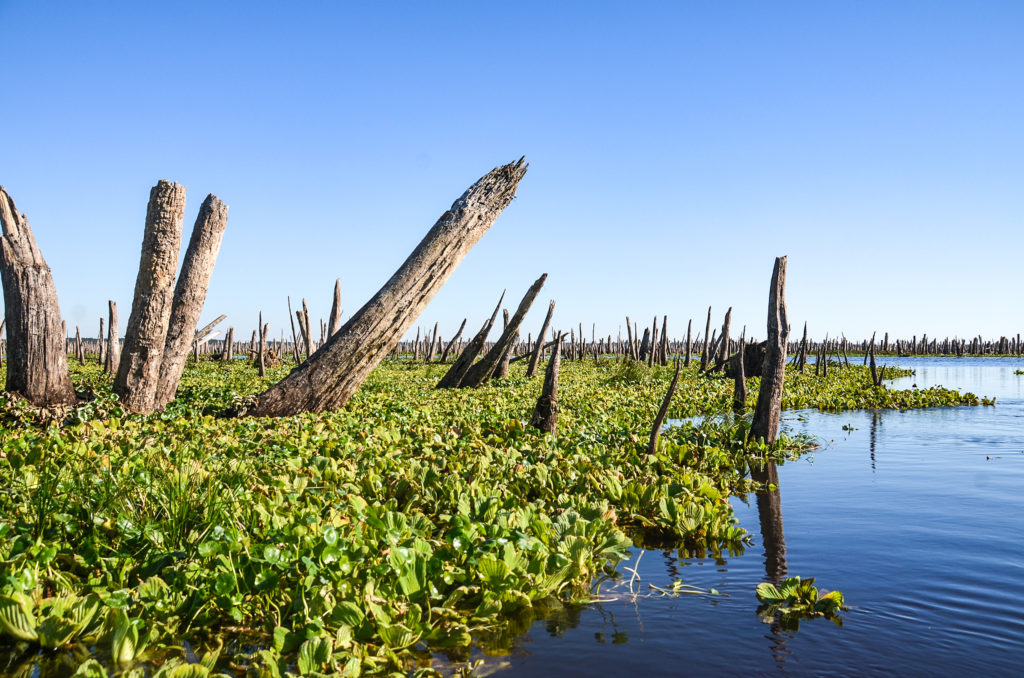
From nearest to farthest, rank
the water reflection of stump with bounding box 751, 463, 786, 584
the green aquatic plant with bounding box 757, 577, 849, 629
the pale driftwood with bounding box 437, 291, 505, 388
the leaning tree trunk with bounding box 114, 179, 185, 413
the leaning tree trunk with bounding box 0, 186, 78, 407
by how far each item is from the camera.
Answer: the green aquatic plant with bounding box 757, 577, 849, 629
the water reflection of stump with bounding box 751, 463, 786, 584
the leaning tree trunk with bounding box 0, 186, 78, 407
the leaning tree trunk with bounding box 114, 179, 185, 413
the pale driftwood with bounding box 437, 291, 505, 388

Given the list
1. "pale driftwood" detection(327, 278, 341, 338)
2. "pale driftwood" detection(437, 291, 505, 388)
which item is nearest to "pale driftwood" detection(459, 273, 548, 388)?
"pale driftwood" detection(437, 291, 505, 388)

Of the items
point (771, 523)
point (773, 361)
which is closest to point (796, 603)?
point (771, 523)

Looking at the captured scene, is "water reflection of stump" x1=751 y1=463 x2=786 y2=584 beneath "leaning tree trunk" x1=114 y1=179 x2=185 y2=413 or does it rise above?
beneath

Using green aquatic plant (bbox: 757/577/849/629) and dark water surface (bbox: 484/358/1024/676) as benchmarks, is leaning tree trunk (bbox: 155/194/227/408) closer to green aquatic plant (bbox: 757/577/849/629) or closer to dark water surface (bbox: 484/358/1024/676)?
dark water surface (bbox: 484/358/1024/676)

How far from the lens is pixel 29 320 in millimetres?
8969

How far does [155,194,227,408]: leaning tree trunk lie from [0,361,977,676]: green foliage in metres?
2.23

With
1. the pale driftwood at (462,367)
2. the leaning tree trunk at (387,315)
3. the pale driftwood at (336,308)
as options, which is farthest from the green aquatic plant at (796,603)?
the pale driftwood at (336,308)

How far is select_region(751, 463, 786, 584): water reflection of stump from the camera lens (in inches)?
196

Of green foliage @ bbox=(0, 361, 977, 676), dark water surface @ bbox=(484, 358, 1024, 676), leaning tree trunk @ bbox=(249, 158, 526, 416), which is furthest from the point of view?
leaning tree trunk @ bbox=(249, 158, 526, 416)

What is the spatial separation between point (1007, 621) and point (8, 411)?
9.97 metres

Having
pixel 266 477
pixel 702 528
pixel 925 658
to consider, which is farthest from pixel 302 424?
pixel 925 658

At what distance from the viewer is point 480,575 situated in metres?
3.93

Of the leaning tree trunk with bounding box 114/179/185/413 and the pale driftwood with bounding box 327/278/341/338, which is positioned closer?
the leaning tree trunk with bounding box 114/179/185/413

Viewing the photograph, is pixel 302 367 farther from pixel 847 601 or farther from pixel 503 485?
pixel 847 601
